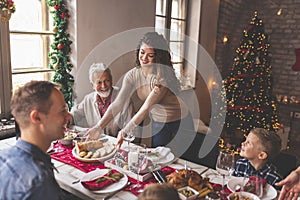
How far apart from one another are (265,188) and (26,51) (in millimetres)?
2311

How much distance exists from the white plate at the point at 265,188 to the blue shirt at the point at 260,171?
84 millimetres

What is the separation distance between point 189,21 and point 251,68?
1247 millimetres

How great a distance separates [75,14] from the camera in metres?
2.59

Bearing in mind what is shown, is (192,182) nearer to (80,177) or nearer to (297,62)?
(80,177)

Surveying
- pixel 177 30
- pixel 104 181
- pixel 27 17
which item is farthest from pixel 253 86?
pixel 104 181

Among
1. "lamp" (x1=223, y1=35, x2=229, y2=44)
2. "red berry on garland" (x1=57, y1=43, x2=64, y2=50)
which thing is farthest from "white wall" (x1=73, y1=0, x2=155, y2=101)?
"lamp" (x1=223, y1=35, x2=229, y2=44)

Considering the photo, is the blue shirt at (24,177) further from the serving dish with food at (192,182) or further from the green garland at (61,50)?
the green garland at (61,50)

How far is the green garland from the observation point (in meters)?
2.60

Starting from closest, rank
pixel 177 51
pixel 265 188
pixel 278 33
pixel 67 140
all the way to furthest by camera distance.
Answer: pixel 265 188 → pixel 67 140 → pixel 177 51 → pixel 278 33

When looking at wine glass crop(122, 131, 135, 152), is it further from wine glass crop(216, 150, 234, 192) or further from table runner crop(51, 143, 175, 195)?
wine glass crop(216, 150, 234, 192)

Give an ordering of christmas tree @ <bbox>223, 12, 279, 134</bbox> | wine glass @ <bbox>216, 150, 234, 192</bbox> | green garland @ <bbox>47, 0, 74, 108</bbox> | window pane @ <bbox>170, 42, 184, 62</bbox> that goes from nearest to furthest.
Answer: wine glass @ <bbox>216, 150, 234, 192</bbox>
green garland @ <bbox>47, 0, 74, 108</bbox>
christmas tree @ <bbox>223, 12, 279, 134</bbox>
window pane @ <bbox>170, 42, 184, 62</bbox>

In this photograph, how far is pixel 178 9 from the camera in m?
4.26

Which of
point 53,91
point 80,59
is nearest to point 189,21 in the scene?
point 80,59

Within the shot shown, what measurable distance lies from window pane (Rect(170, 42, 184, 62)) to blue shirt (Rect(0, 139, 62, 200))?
137 inches
